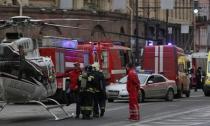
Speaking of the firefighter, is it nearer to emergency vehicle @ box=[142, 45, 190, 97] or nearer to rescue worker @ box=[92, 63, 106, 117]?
rescue worker @ box=[92, 63, 106, 117]

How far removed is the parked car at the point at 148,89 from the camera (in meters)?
30.9

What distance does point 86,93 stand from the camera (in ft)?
69.7

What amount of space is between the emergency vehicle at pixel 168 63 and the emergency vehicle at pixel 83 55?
1655mm

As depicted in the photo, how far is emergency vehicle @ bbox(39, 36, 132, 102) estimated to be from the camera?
2998cm

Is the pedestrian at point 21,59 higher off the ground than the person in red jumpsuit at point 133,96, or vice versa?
the pedestrian at point 21,59

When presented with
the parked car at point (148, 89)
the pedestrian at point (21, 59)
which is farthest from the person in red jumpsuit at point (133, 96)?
the parked car at point (148, 89)

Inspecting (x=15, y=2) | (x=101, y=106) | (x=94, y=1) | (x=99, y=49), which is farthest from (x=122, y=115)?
(x=94, y=1)

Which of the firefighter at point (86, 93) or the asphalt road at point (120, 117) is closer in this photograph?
the asphalt road at point (120, 117)

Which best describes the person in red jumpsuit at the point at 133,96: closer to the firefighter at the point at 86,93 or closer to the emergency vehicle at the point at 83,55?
the firefighter at the point at 86,93

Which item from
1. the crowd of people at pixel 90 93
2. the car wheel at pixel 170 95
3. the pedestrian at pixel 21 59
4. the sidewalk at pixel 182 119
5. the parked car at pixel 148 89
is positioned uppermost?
the pedestrian at pixel 21 59

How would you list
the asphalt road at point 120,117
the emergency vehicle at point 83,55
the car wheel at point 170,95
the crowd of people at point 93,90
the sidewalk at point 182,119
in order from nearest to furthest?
the sidewalk at point 182,119, the asphalt road at point 120,117, the crowd of people at point 93,90, the emergency vehicle at point 83,55, the car wheel at point 170,95

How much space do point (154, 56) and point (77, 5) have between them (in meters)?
23.2

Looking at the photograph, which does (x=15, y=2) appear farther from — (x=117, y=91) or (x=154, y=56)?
(x=117, y=91)

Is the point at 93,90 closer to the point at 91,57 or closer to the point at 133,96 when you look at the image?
the point at 133,96
